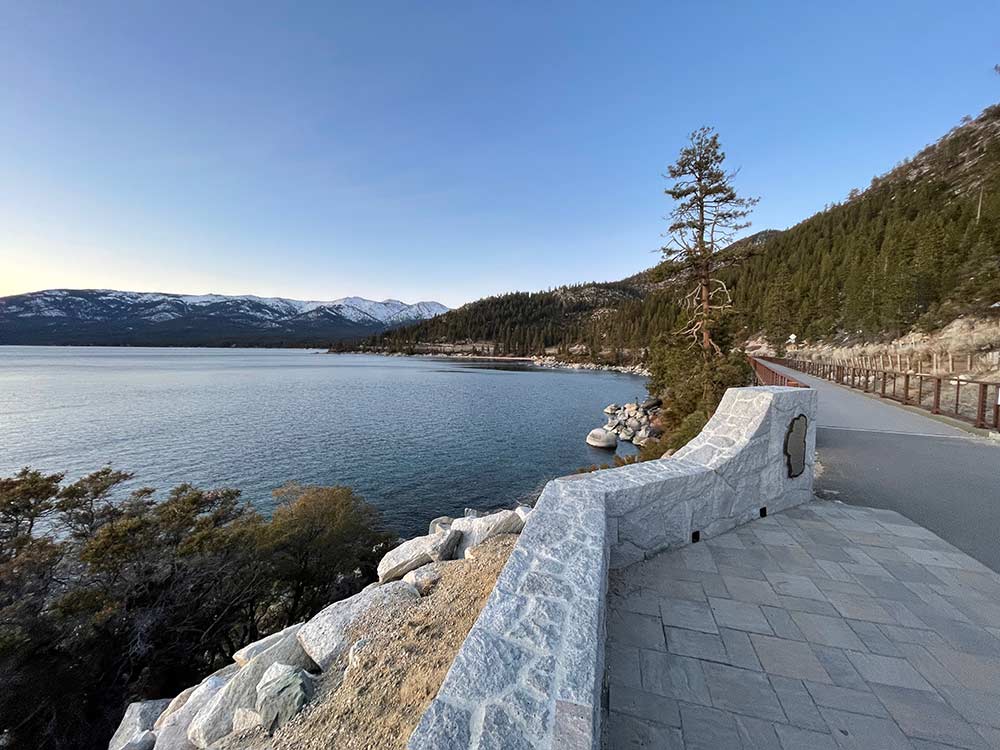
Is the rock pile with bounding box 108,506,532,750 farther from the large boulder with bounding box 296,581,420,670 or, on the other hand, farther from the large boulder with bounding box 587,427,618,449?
the large boulder with bounding box 587,427,618,449

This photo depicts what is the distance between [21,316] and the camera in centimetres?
19225

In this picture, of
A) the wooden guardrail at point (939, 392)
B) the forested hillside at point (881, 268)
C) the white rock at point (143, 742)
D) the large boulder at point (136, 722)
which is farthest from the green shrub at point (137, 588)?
the forested hillside at point (881, 268)

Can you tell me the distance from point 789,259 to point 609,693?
91190 millimetres

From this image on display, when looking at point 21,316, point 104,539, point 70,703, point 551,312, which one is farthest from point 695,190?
point 21,316

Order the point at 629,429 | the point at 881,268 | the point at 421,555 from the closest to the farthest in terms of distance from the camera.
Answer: the point at 421,555, the point at 629,429, the point at 881,268

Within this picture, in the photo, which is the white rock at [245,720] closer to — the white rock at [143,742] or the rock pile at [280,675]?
the rock pile at [280,675]

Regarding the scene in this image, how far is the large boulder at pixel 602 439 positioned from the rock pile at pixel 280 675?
1690cm

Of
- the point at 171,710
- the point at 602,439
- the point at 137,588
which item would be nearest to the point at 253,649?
the point at 171,710

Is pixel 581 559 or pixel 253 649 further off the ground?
pixel 581 559

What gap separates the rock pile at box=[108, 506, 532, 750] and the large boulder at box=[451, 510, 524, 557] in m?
0.01

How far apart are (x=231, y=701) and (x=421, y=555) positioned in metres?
2.78

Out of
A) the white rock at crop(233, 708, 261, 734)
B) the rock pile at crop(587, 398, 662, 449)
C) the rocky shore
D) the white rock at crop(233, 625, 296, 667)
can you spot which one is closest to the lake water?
the rock pile at crop(587, 398, 662, 449)

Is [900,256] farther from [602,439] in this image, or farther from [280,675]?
[280,675]

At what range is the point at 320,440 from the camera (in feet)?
71.3
